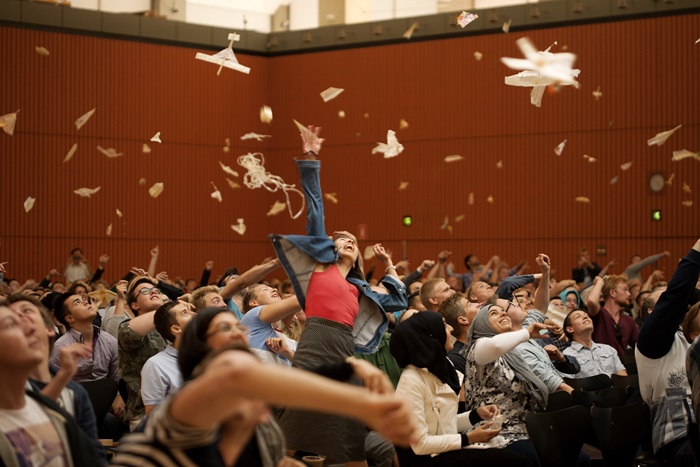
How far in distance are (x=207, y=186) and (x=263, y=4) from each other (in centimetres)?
378

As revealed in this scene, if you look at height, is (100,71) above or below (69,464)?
above

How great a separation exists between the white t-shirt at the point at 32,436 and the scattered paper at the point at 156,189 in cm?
1443

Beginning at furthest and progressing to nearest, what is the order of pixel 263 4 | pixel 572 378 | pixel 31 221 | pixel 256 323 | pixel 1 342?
pixel 263 4, pixel 31 221, pixel 572 378, pixel 256 323, pixel 1 342

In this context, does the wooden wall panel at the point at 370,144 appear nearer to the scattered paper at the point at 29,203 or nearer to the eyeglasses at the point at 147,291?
the scattered paper at the point at 29,203

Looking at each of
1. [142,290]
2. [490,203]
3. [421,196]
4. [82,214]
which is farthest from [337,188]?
[142,290]

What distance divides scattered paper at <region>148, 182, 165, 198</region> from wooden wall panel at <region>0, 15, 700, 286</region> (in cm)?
14

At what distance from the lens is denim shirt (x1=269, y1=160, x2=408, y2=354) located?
16.8ft

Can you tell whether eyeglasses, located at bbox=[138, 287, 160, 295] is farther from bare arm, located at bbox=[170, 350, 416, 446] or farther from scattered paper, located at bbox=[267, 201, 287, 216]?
scattered paper, located at bbox=[267, 201, 287, 216]

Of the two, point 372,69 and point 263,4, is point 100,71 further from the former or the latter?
point 372,69

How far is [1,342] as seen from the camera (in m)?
2.82

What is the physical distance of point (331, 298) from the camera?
5031 mm

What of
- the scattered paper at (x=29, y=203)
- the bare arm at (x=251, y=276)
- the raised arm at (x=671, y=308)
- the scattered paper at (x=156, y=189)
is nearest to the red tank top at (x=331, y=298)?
the bare arm at (x=251, y=276)

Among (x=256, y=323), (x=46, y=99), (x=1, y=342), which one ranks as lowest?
(x=256, y=323)

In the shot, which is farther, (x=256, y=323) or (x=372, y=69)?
(x=372, y=69)
